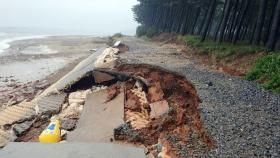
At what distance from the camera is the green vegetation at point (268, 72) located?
14466mm

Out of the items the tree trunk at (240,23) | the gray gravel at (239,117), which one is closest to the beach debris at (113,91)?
the gray gravel at (239,117)

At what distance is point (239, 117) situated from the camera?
10453 millimetres

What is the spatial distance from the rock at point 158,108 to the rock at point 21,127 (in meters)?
4.44

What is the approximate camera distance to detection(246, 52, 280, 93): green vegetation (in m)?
14.5

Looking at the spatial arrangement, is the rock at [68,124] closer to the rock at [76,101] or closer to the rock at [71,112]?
the rock at [71,112]

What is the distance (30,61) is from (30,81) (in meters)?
11.2

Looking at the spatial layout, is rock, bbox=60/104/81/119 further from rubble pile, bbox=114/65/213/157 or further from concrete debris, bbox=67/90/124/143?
rubble pile, bbox=114/65/213/157

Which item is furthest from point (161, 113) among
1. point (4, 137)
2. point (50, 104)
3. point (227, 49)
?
point (227, 49)

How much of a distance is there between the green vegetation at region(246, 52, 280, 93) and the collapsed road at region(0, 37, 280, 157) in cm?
60

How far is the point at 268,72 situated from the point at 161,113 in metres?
6.72

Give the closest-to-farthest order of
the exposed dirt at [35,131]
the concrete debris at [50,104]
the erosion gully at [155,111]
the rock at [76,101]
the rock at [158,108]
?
the erosion gully at [155,111] < the rock at [158,108] < the exposed dirt at [35,131] < the concrete debris at [50,104] < the rock at [76,101]

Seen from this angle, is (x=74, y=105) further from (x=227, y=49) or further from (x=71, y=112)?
(x=227, y=49)

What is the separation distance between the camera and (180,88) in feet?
47.1

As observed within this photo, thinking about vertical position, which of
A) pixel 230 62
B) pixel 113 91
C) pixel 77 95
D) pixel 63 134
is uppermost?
pixel 230 62
